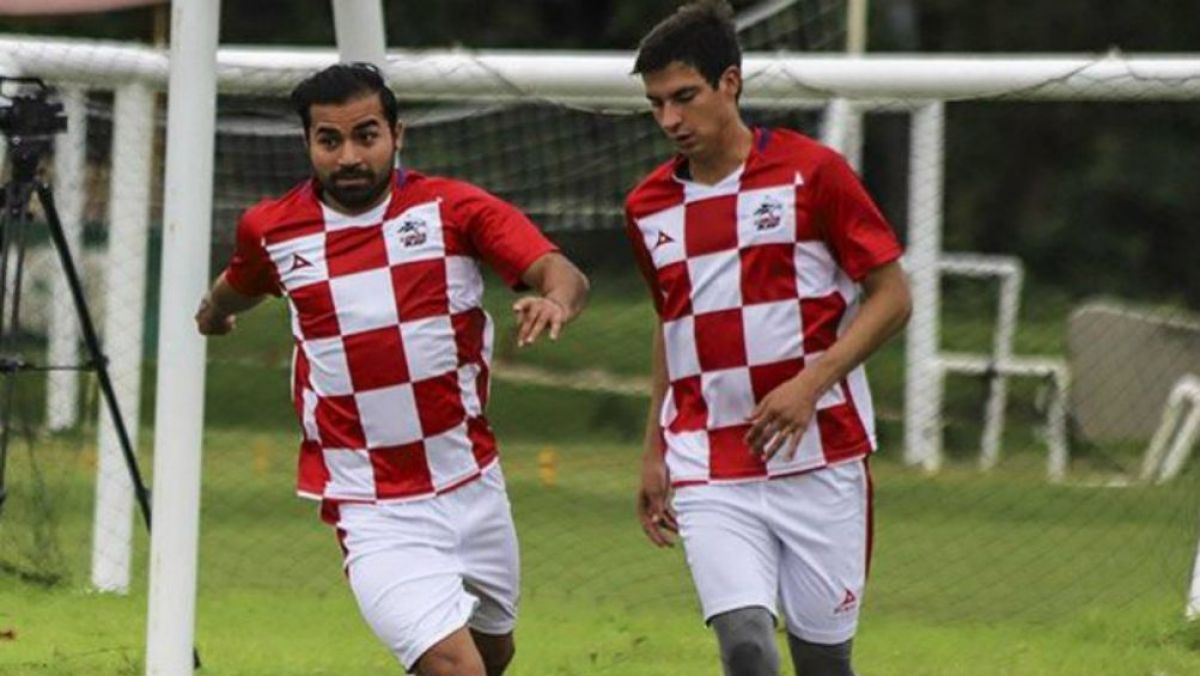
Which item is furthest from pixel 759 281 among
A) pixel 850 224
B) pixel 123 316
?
pixel 123 316

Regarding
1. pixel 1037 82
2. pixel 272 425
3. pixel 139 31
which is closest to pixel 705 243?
pixel 1037 82

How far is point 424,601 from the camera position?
732cm

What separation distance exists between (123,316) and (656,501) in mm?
4264

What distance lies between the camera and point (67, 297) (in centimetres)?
1513

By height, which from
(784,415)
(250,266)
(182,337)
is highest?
(250,266)

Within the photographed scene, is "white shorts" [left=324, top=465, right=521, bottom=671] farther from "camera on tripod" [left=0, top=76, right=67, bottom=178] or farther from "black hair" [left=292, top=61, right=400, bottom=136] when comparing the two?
"camera on tripod" [left=0, top=76, right=67, bottom=178]

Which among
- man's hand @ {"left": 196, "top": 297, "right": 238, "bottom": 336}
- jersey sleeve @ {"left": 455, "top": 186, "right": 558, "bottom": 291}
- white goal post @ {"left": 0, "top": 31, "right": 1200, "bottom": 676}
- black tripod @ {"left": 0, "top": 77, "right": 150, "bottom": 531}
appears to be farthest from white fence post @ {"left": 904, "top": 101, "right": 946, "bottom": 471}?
jersey sleeve @ {"left": 455, "top": 186, "right": 558, "bottom": 291}

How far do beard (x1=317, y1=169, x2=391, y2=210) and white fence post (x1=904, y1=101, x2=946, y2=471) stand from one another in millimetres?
7138

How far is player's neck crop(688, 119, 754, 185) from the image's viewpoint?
7.29 meters

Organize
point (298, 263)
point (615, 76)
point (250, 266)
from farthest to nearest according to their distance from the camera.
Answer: point (615, 76)
point (250, 266)
point (298, 263)

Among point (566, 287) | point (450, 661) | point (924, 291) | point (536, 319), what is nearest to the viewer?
point (536, 319)

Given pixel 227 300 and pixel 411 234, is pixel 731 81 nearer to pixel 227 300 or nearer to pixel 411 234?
pixel 411 234

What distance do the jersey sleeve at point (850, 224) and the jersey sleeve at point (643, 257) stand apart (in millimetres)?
439

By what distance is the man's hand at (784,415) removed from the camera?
278 inches
